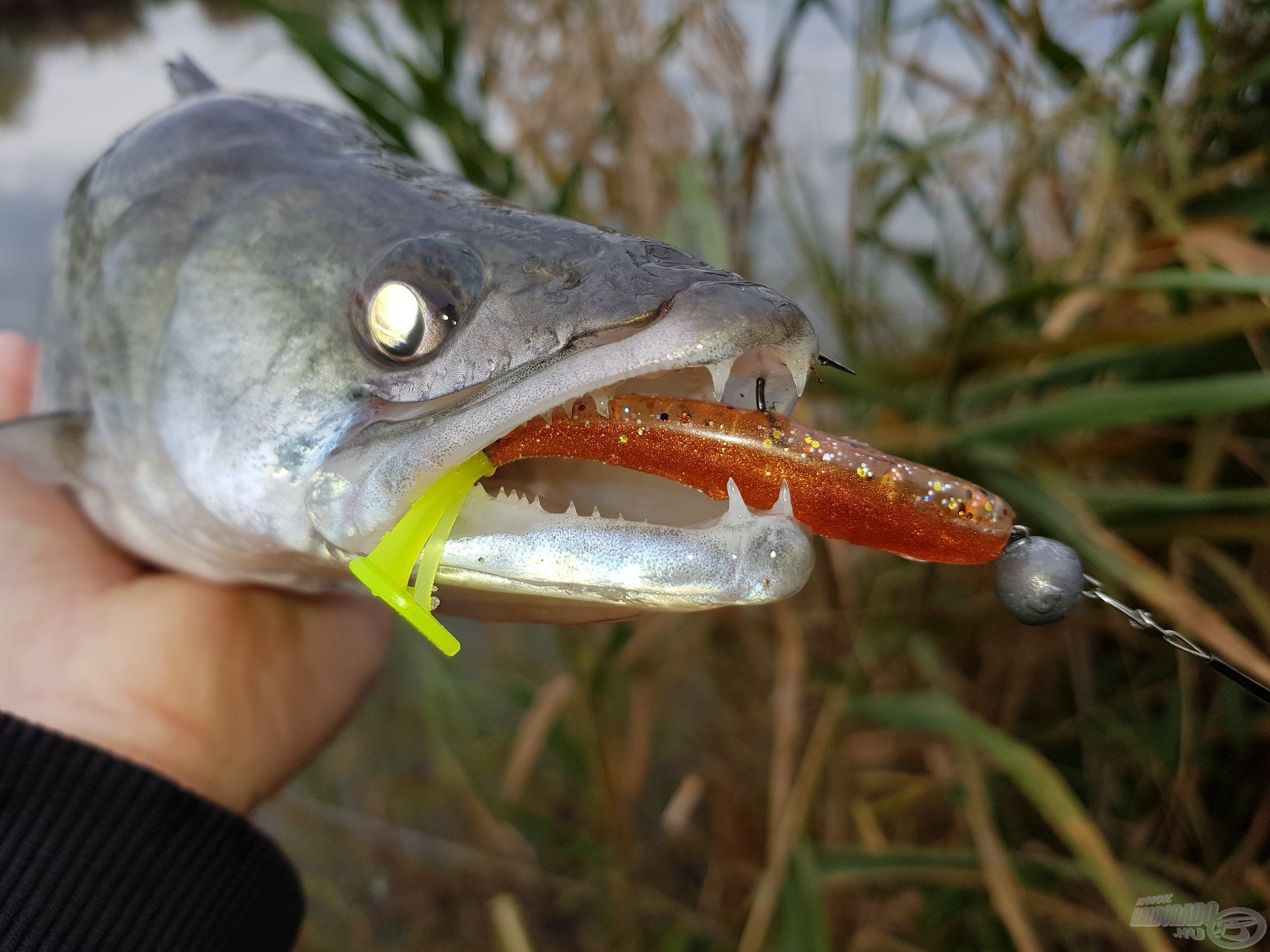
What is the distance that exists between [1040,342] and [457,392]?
844 millimetres

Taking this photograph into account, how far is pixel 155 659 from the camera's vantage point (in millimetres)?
916

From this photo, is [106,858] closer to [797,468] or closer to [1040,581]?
[797,468]

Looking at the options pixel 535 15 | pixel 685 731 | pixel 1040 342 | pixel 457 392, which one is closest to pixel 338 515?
pixel 457 392

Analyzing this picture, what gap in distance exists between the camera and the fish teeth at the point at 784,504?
22.2 inches

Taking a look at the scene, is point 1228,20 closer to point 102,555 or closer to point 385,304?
point 385,304

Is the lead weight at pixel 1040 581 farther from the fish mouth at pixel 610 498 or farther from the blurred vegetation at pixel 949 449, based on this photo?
the blurred vegetation at pixel 949 449

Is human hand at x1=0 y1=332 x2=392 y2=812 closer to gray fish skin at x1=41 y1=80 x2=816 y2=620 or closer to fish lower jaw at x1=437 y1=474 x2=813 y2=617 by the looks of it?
gray fish skin at x1=41 y1=80 x2=816 y2=620

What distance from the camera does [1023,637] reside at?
5.16 feet

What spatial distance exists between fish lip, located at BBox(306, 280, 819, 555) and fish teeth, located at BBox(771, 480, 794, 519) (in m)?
0.09

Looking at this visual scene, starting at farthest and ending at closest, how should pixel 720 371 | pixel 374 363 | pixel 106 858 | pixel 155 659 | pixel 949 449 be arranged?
pixel 949 449 < pixel 155 659 < pixel 106 858 < pixel 374 363 < pixel 720 371

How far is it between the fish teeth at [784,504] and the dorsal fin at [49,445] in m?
0.80

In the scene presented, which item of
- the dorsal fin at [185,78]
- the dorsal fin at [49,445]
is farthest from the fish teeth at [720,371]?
the dorsal fin at [185,78]

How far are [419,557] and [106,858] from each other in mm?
537

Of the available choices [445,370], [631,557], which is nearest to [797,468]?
[631,557]
